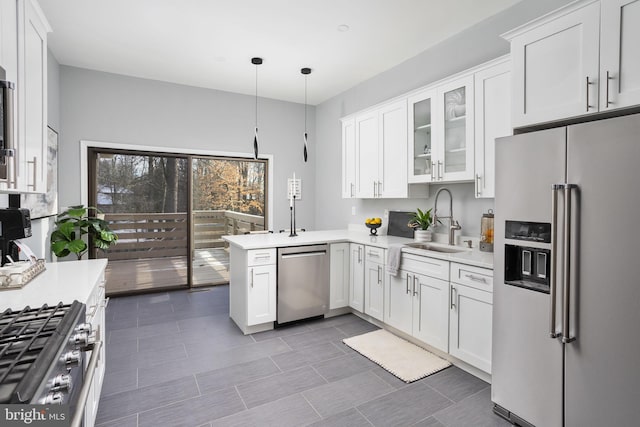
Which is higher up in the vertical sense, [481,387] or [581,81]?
[581,81]

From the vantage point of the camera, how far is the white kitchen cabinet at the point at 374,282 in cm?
338

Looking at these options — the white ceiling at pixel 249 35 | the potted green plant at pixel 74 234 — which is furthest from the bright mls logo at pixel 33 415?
the potted green plant at pixel 74 234

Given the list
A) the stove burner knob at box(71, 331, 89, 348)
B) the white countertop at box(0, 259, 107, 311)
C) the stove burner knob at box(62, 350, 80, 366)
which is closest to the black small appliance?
the white countertop at box(0, 259, 107, 311)

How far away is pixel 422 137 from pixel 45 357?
3.25 meters

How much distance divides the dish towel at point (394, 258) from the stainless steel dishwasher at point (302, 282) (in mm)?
768

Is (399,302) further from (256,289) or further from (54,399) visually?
(54,399)

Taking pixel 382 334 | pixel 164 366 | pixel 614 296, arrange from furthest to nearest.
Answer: pixel 382 334 < pixel 164 366 < pixel 614 296

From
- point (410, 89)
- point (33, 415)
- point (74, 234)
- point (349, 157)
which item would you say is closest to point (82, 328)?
point (33, 415)

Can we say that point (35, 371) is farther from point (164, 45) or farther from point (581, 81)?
point (164, 45)

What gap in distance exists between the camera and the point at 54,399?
0.86 meters

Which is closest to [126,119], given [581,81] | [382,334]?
[382,334]

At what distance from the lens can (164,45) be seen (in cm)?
358

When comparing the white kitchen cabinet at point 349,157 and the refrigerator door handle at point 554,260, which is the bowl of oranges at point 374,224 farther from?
the refrigerator door handle at point 554,260

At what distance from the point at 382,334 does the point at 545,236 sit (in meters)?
1.92
